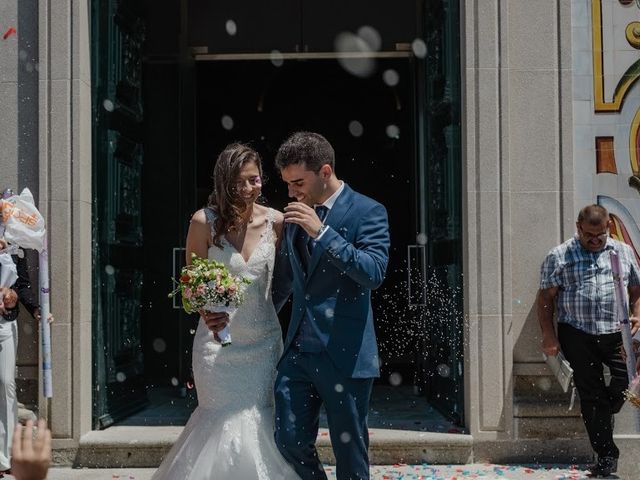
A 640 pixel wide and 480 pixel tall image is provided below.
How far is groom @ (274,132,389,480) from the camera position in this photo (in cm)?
476

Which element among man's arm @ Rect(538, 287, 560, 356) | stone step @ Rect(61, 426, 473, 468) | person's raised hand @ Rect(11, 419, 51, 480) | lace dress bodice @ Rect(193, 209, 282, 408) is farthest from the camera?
stone step @ Rect(61, 426, 473, 468)

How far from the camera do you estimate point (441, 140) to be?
337 inches

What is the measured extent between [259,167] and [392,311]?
7980mm

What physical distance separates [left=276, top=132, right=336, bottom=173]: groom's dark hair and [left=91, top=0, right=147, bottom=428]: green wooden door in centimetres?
364

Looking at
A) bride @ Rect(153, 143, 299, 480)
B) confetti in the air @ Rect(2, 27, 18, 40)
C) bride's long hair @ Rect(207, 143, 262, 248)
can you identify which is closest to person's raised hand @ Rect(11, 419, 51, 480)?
bride @ Rect(153, 143, 299, 480)

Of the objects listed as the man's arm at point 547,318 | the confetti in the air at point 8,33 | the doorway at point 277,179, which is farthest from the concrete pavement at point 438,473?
the confetti in the air at point 8,33

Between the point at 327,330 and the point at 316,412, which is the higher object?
the point at 327,330

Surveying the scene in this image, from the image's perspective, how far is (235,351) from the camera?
5246 mm

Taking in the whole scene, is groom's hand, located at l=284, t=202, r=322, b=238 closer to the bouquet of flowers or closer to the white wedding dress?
the bouquet of flowers

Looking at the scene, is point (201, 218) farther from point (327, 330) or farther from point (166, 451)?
point (166, 451)

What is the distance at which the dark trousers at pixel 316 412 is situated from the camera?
476 cm

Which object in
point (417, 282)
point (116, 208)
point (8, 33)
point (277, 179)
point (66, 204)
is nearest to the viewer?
point (66, 204)

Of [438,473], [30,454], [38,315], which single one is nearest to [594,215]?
[438,473]

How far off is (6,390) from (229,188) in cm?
298
